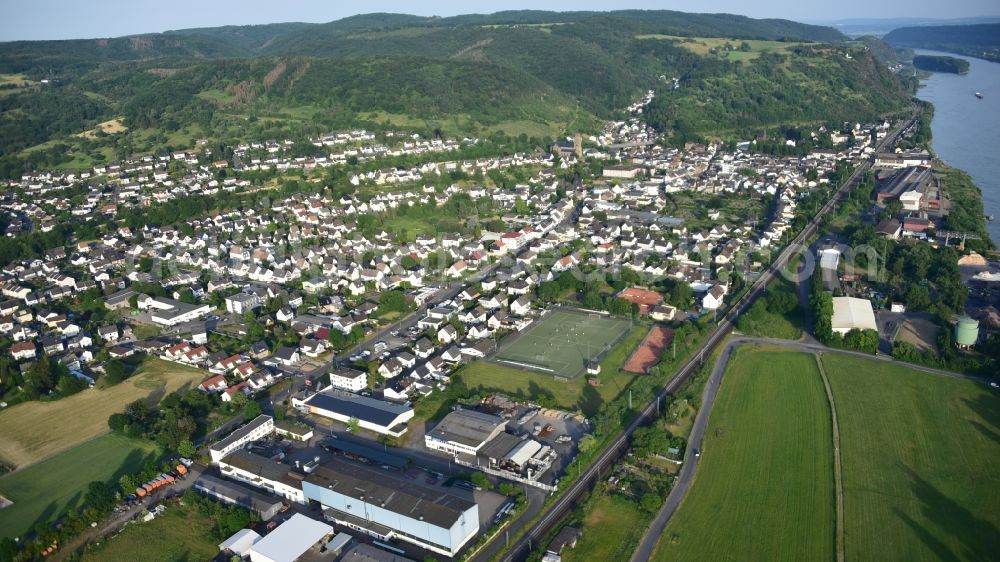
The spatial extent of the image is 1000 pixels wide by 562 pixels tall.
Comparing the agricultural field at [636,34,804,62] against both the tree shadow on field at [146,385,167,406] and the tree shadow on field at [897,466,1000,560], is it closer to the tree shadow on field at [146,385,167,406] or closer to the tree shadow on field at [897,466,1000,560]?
the tree shadow on field at [897,466,1000,560]

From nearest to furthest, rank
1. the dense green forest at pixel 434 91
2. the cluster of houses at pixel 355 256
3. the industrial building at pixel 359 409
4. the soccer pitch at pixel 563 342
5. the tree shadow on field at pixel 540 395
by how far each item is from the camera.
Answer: the industrial building at pixel 359 409 → the tree shadow on field at pixel 540 395 → the soccer pitch at pixel 563 342 → the cluster of houses at pixel 355 256 → the dense green forest at pixel 434 91

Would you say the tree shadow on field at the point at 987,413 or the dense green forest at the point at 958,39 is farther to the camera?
the dense green forest at the point at 958,39

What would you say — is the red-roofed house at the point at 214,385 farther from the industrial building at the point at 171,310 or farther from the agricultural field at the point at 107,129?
the agricultural field at the point at 107,129

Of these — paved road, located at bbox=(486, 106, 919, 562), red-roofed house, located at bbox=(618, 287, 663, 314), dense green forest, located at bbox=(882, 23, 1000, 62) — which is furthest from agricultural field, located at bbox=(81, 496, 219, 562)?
dense green forest, located at bbox=(882, 23, 1000, 62)

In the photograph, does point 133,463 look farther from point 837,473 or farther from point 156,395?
point 837,473

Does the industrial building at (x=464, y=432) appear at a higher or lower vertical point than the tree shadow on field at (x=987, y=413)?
higher

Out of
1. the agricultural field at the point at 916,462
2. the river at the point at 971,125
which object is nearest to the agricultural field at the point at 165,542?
the agricultural field at the point at 916,462

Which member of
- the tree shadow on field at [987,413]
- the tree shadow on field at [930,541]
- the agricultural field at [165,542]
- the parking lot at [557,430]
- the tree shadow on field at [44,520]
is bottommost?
the tree shadow on field at [930,541]

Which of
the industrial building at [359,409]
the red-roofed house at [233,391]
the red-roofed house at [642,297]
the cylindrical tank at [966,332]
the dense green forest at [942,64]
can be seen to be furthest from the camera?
the dense green forest at [942,64]
